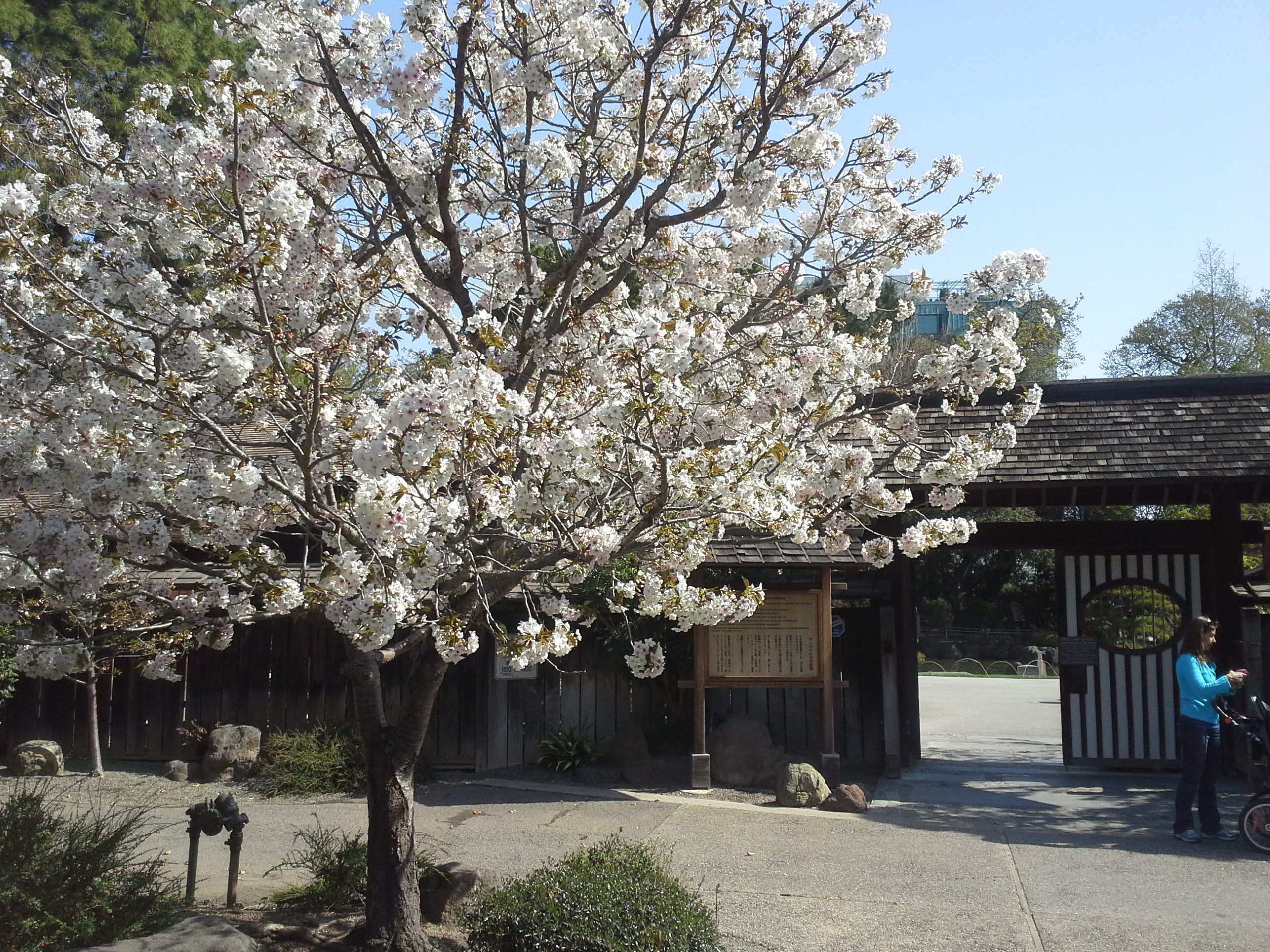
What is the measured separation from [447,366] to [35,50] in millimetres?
13282

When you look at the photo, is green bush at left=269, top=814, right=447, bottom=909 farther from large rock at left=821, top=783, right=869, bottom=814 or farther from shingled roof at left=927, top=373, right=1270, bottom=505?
shingled roof at left=927, top=373, right=1270, bottom=505

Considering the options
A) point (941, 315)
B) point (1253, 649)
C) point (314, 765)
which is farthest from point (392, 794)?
point (941, 315)

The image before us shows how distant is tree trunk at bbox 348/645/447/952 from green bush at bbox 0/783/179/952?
3.20 feet

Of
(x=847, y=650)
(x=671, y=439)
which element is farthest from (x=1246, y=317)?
(x=671, y=439)

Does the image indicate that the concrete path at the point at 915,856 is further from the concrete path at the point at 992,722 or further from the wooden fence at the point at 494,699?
the concrete path at the point at 992,722

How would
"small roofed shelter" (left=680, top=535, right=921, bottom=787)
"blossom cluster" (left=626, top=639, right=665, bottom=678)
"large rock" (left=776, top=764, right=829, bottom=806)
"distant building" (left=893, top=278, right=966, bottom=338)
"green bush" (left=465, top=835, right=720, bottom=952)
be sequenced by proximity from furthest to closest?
1. "small roofed shelter" (left=680, top=535, right=921, bottom=787)
2. "large rock" (left=776, top=764, right=829, bottom=806)
3. "distant building" (left=893, top=278, right=966, bottom=338)
4. "blossom cluster" (left=626, top=639, right=665, bottom=678)
5. "green bush" (left=465, top=835, right=720, bottom=952)

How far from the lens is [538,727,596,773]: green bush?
35.6 ft

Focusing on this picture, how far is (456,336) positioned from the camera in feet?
20.0

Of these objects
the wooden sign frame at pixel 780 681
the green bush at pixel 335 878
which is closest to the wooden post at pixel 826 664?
the wooden sign frame at pixel 780 681

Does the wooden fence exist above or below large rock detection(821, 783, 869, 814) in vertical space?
above

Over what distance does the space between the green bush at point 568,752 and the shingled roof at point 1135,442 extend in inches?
192

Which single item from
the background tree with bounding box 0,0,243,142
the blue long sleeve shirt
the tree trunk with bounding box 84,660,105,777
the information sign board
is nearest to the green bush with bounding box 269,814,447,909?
the tree trunk with bounding box 84,660,105,777

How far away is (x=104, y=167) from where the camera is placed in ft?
19.0

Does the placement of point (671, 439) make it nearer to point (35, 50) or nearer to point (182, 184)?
point (182, 184)
